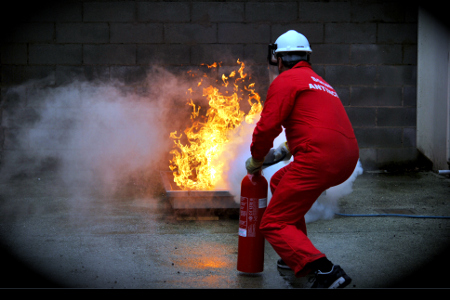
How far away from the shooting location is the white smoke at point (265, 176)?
4.74 meters

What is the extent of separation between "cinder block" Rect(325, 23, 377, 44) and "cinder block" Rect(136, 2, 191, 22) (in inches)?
86.8

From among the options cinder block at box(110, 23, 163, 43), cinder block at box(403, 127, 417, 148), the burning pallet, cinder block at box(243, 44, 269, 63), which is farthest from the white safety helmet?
cinder block at box(403, 127, 417, 148)

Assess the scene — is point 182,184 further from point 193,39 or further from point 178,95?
point 193,39

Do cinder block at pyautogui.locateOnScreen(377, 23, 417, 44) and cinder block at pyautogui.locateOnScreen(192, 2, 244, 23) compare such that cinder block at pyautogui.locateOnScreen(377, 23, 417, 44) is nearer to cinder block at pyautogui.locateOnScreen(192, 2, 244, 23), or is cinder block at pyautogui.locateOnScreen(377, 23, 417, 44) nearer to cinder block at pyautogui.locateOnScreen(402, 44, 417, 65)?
cinder block at pyautogui.locateOnScreen(402, 44, 417, 65)

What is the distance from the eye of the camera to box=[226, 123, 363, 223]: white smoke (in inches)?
187

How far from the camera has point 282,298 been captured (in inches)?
119

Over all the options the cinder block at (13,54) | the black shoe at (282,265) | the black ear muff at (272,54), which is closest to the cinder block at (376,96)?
the black ear muff at (272,54)

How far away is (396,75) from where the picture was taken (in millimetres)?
7508

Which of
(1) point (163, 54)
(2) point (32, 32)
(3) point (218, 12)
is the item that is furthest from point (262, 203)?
(2) point (32, 32)

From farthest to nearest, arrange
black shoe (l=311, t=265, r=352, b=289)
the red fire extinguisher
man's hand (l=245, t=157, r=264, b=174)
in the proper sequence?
1. the red fire extinguisher
2. man's hand (l=245, t=157, r=264, b=174)
3. black shoe (l=311, t=265, r=352, b=289)

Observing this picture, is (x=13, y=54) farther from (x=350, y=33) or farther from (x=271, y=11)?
(x=350, y=33)

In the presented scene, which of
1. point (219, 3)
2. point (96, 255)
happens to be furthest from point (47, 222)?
point (219, 3)

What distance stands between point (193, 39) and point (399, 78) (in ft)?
10.9

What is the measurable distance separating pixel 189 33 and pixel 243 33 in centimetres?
83
